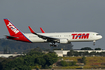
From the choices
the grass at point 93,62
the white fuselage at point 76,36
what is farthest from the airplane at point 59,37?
the grass at point 93,62

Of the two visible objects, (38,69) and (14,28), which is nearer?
(14,28)

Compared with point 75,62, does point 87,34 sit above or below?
above

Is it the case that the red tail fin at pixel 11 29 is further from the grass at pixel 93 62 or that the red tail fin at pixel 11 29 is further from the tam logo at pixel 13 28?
the grass at pixel 93 62

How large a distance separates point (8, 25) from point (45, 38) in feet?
47.5

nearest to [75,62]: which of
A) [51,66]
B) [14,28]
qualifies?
[51,66]

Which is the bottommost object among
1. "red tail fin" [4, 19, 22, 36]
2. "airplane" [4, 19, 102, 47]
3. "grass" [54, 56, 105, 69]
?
"grass" [54, 56, 105, 69]

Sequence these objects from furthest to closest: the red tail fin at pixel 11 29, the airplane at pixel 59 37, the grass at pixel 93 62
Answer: the grass at pixel 93 62 → the red tail fin at pixel 11 29 → the airplane at pixel 59 37

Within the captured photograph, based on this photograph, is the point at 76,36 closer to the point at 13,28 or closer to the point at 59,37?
the point at 59,37

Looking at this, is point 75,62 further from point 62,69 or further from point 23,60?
point 23,60

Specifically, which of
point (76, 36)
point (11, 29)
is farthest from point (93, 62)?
point (11, 29)

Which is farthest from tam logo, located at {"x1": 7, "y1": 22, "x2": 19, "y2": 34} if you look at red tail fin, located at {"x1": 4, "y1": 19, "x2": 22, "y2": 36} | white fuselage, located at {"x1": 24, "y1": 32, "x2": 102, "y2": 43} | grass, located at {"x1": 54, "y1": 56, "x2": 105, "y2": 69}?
grass, located at {"x1": 54, "y1": 56, "x2": 105, "y2": 69}

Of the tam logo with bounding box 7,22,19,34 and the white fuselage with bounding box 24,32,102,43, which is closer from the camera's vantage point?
the white fuselage with bounding box 24,32,102,43

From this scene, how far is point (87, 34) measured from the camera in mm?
88812

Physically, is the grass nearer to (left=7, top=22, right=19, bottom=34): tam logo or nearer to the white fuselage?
the white fuselage
